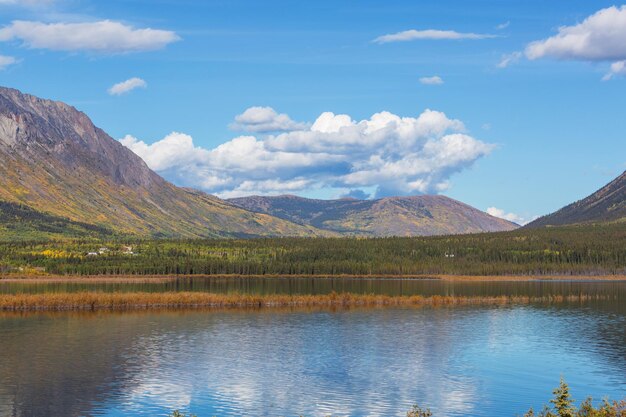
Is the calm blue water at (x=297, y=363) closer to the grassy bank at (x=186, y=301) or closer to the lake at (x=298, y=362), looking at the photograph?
the lake at (x=298, y=362)

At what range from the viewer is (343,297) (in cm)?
15338

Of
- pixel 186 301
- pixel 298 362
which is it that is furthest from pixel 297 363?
pixel 186 301

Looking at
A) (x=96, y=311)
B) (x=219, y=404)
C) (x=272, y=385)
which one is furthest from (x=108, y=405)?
(x=96, y=311)

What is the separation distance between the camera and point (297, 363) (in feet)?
277

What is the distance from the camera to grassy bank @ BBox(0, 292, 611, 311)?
13688 centimetres

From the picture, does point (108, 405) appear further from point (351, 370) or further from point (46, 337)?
point (46, 337)

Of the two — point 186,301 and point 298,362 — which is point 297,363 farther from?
point 186,301

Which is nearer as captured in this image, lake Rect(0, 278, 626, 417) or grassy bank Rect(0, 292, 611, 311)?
lake Rect(0, 278, 626, 417)

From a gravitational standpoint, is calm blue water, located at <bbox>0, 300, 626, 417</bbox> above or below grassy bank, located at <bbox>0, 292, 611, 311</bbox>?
below

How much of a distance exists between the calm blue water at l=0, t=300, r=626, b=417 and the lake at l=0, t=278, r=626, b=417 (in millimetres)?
160

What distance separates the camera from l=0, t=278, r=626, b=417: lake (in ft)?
217

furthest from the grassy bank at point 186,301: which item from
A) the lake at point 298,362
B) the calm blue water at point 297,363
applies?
the calm blue water at point 297,363

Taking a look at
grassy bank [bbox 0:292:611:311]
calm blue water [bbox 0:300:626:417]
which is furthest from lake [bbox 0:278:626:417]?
grassy bank [bbox 0:292:611:311]

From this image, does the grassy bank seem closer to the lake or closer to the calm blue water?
the lake
